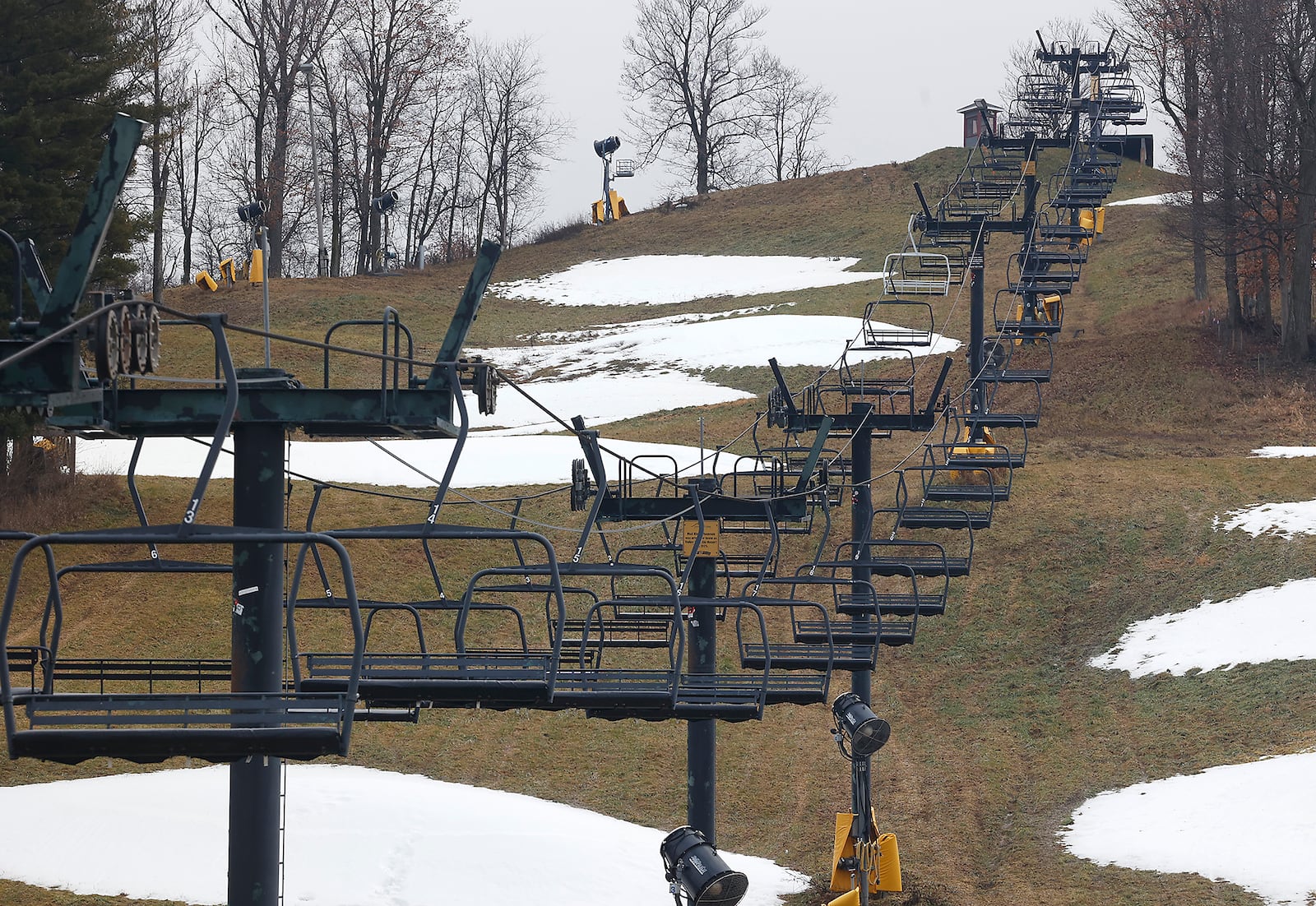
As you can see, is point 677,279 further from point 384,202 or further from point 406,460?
point 406,460

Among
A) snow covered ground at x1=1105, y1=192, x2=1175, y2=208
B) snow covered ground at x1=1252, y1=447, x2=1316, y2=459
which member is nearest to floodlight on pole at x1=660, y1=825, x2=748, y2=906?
snow covered ground at x1=1252, y1=447, x2=1316, y2=459

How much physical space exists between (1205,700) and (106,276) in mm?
21452

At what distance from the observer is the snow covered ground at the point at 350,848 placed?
16.7 metres

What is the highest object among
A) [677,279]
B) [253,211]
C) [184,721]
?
[253,211]

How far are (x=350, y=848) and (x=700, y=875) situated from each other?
758 centimetres

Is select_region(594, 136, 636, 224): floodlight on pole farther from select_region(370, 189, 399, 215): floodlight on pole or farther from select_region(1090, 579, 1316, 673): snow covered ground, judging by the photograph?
select_region(1090, 579, 1316, 673): snow covered ground

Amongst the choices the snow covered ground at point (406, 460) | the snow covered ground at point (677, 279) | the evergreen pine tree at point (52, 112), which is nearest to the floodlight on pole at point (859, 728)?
the snow covered ground at point (406, 460)

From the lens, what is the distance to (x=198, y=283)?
5994 cm

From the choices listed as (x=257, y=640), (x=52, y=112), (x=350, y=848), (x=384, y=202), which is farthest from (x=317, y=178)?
(x=257, y=640)

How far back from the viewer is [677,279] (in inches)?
2532

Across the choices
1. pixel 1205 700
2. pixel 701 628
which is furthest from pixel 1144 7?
pixel 701 628

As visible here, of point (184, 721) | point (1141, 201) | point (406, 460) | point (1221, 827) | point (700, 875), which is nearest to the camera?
point (184, 721)

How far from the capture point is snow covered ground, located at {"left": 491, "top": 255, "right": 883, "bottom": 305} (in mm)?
60438

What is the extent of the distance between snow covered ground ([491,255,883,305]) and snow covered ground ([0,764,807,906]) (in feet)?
134
